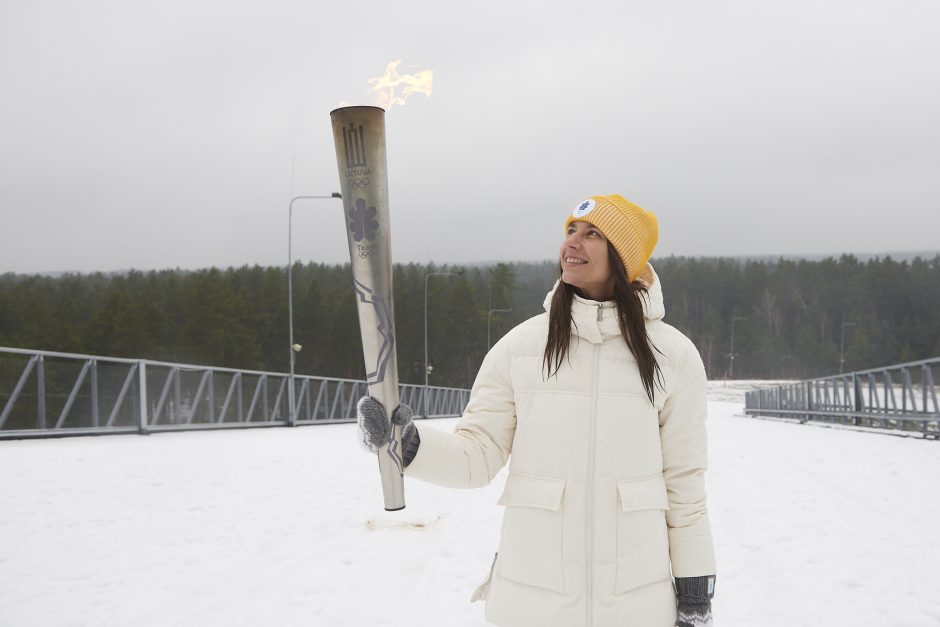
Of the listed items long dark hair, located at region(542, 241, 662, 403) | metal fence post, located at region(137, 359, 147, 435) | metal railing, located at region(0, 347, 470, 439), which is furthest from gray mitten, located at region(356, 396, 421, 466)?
metal fence post, located at region(137, 359, 147, 435)

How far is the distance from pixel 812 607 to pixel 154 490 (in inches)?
238

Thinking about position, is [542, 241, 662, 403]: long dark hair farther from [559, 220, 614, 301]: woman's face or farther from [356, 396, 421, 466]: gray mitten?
[356, 396, 421, 466]: gray mitten

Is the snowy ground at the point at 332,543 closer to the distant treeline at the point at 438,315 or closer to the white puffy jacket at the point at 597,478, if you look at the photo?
the white puffy jacket at the point at 597,478

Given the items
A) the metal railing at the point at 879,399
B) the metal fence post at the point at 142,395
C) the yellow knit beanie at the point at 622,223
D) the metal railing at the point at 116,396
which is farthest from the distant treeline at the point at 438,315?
the yellow knit beanie at the point at 622,223

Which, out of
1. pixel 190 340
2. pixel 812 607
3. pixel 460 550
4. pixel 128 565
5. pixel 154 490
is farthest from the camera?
pixel 190 340

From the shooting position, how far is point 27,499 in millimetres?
6941

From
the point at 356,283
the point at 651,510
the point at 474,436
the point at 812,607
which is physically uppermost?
the point at 356,283

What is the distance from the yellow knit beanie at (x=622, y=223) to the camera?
242cm

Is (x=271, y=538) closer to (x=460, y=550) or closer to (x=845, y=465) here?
(x=460, y=550)

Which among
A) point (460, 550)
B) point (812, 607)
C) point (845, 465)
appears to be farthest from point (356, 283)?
point (845, 465)

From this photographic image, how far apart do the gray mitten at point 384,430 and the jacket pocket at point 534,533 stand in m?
0.32

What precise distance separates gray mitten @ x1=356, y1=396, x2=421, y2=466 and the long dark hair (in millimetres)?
449

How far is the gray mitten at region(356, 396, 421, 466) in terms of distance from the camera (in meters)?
2.38

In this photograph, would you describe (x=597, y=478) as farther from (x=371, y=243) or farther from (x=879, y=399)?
(x=879, y=399)
